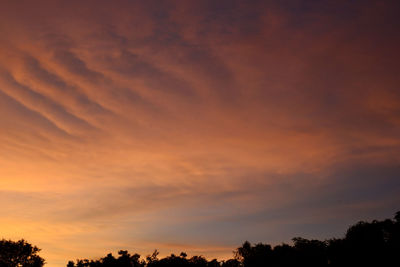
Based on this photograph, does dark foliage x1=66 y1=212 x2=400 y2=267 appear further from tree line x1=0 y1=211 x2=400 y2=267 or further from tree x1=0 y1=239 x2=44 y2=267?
tree x1=0 y1=239 x2=44 y2=267

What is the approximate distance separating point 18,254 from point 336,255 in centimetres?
9351

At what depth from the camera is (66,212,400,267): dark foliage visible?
75000 mm

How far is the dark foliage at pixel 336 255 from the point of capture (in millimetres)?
75000

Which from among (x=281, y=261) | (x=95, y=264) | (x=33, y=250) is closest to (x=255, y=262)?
(x=281, y=261)

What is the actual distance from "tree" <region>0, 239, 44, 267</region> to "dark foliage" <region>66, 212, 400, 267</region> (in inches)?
1781

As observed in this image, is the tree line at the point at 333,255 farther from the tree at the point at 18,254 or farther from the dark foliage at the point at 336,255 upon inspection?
the tree at the point at 18,254

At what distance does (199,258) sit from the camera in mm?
103062

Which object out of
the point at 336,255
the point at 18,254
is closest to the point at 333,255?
the point at 336,255

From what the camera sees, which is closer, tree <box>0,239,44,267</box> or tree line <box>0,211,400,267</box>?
tree line <box>0,211,400,267</box>

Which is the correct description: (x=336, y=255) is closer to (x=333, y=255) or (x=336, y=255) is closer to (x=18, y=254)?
(x=333, y=255)

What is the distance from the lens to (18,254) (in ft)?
374

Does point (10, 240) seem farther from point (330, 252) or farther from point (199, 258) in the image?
point (330, 252)

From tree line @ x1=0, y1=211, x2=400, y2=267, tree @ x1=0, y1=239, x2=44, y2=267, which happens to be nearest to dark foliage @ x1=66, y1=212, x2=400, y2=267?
tree line @ x1=0, y1=211, x2=400, y2=267

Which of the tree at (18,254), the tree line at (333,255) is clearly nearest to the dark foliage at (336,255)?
the tree line at (333,255)
